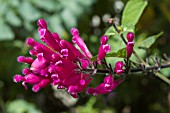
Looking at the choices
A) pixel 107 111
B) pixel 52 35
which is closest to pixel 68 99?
pixel 107 111

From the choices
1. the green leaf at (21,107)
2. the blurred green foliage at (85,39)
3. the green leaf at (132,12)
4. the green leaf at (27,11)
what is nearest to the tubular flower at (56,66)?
the green leaf at (132,12)

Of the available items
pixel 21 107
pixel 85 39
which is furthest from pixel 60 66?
pixel 21 107

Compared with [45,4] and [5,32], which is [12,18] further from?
[45,4]

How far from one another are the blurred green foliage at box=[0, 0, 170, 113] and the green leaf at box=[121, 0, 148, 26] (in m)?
0.85

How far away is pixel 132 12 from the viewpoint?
2.03 metres

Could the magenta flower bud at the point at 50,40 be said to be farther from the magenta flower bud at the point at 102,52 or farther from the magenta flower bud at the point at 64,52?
the magenta flower bud at the point at 102,52

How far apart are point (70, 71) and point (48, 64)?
9 cm

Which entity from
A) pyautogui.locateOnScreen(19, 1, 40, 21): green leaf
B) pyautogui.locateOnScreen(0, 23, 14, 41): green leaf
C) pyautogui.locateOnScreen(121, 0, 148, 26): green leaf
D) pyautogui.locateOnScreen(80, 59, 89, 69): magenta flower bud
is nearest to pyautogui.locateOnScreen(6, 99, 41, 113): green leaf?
pyautogui.locateOnScreen(0, 23, 14, 41): green leaf

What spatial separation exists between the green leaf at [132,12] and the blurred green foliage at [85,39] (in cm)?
85

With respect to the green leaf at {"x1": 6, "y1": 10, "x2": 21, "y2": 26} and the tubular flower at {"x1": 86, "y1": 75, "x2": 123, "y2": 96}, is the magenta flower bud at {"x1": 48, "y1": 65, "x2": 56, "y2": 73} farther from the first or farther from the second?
the green leaf at {"x1": 6, "y1": 10, "x2": 21, "y2": 26}

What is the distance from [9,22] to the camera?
3139 millimetres

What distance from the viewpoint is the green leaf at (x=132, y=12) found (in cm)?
203

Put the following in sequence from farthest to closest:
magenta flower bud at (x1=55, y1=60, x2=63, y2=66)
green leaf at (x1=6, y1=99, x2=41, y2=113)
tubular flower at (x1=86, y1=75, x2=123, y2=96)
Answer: green leaf at (x1=6, y1=99, x2=41, y2=113), tubular flower at (x1=86, y1=75, x2=123, y2=96), magenta flower bud at (x1=55, y1=60, x2=63, y2=66)

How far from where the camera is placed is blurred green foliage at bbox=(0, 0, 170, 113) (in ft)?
10.4
